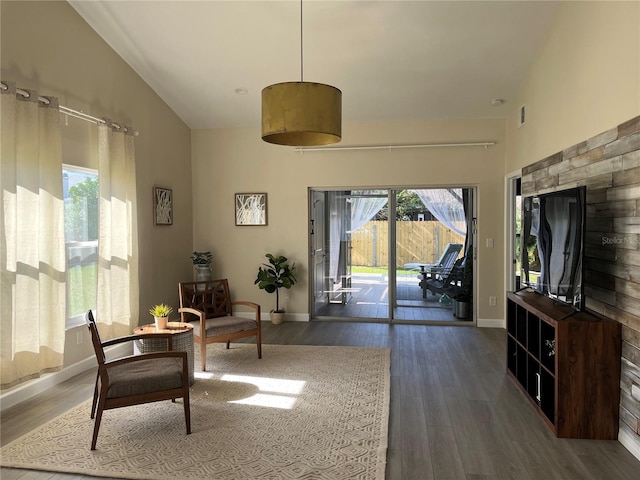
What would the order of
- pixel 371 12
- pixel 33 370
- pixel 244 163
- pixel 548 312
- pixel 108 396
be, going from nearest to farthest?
1. pixel 108 396
2. pixel 548 312
3. pixel 33 370
4. pixel 371 12
5. pixel 244 163

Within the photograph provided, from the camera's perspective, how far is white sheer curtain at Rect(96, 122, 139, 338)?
14.4 feet

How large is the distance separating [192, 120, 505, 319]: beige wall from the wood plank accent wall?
2.39 m

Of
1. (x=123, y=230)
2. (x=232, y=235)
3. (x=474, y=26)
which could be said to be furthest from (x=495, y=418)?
(x=232, y=235)

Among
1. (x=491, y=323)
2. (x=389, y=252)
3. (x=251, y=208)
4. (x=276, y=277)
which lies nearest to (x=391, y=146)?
(x=389, y=252)

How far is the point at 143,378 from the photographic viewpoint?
2.90 meters

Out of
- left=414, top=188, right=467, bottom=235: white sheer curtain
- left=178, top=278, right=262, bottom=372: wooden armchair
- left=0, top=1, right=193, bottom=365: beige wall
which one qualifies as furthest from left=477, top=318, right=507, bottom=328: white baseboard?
left=0, top=1, right=193, bottom=365: beige wall

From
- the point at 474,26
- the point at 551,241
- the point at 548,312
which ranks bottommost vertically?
the point at 548,312

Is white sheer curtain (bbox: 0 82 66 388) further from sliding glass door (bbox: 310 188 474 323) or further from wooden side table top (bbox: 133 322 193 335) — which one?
sliding glass door (bbox: 310 188 474 323)

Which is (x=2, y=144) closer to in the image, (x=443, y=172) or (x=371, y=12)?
(x=371, y=12)

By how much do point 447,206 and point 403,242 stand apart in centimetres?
77

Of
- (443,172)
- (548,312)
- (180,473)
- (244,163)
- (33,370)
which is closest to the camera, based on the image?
(180,473)

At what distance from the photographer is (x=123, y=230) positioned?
4.66 meters

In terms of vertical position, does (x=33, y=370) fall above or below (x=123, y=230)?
below

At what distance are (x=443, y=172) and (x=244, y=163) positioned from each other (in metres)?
2.77
